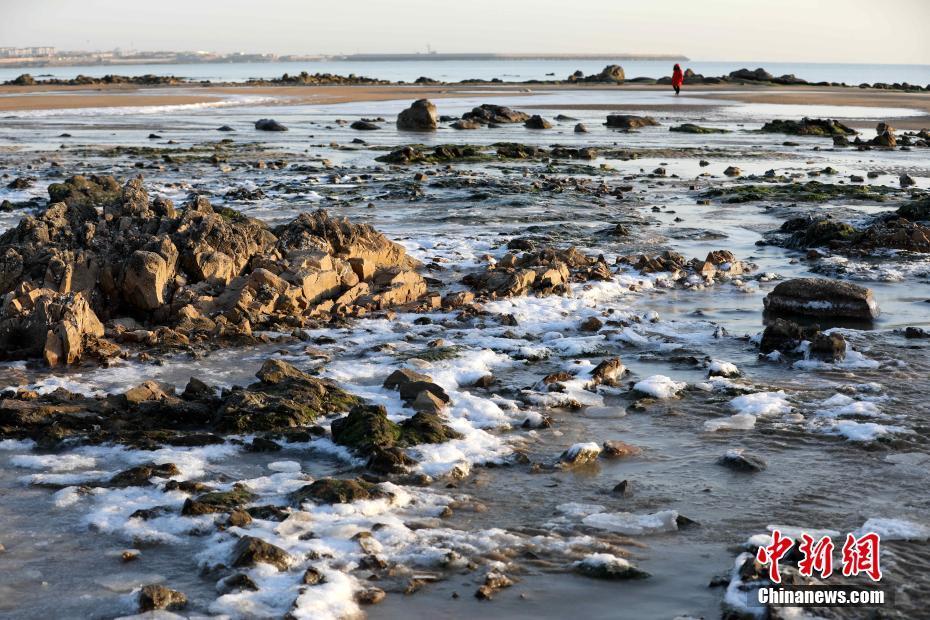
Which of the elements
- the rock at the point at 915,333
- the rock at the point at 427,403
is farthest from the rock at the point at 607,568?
the rock at the point at 915,333

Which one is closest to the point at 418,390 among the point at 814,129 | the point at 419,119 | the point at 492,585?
the point at 492,585

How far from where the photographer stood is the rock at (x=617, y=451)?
266 inches

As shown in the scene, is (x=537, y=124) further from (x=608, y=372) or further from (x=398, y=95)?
(x=608, y=372)

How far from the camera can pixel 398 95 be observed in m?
67.2

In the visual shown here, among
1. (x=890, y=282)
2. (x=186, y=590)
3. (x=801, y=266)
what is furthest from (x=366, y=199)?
(x=186, y=590)

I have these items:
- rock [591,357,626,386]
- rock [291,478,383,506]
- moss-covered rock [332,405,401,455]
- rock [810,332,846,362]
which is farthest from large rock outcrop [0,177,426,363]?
rock [810,332,846,362]

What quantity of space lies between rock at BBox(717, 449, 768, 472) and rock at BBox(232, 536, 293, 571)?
3.05 meters

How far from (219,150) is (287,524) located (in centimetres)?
2528

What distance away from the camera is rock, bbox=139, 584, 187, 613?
4.65 m

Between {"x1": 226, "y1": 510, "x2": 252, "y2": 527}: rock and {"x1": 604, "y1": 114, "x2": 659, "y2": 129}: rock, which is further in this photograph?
{"x1": 604, "y1": 114, "x2": 659, "y2": 129}: rock

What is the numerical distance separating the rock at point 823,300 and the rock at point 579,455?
16.1 feet

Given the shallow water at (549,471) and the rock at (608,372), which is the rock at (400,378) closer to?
the shallow water at (549,471)

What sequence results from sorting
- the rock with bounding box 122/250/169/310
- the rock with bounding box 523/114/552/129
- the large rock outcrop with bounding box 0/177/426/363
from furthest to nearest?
the rock with bounding box 523/114/552/129 → the rock with bounding box 122/250/169/310 → the large rock outcrop with bounding box 0/177/426/363

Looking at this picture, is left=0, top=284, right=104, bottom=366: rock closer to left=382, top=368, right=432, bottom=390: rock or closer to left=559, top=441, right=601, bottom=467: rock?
left=382, top=368, right=432, bottom=390: rock
